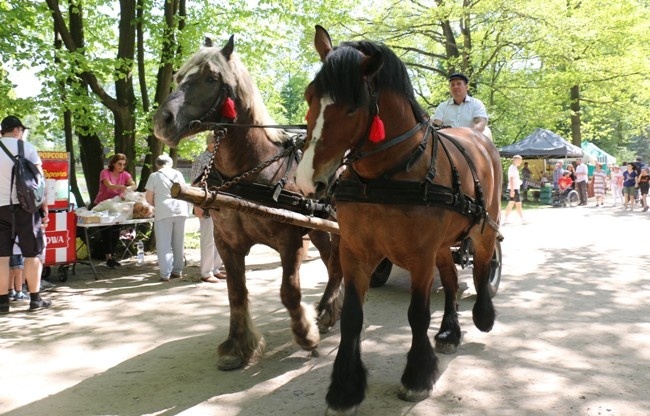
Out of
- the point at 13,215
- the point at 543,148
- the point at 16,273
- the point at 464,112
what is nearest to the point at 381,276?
the point at 464,112

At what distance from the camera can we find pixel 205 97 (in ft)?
11.6

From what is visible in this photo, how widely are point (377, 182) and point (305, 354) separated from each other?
187 centimetres

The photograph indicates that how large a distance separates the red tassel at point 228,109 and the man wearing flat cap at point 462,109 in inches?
104

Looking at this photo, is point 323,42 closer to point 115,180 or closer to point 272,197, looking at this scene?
point 272,197

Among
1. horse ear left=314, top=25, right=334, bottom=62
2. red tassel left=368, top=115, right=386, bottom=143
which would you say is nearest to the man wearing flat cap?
horse ear left=314, top=25, right=334, bottom=62

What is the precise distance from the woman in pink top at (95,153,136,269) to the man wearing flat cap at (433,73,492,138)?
5568mm

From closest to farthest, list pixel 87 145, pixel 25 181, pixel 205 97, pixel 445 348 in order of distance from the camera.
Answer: pixel 205 97
pixel 445 348
pixel 25 181
pixel 87 145

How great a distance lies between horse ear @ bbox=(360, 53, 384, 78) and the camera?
2.72m

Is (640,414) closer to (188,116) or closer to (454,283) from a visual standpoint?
(454,283)

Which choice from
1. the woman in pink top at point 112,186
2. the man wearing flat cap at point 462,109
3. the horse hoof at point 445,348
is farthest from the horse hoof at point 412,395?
the woman in pink top at point 112,186

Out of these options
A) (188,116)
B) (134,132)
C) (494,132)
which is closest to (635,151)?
(494,132)

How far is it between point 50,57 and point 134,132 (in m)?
1.84

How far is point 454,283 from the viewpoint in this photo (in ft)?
15.2

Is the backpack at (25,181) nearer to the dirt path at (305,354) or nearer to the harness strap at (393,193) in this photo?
the dirt path at (305,354)
